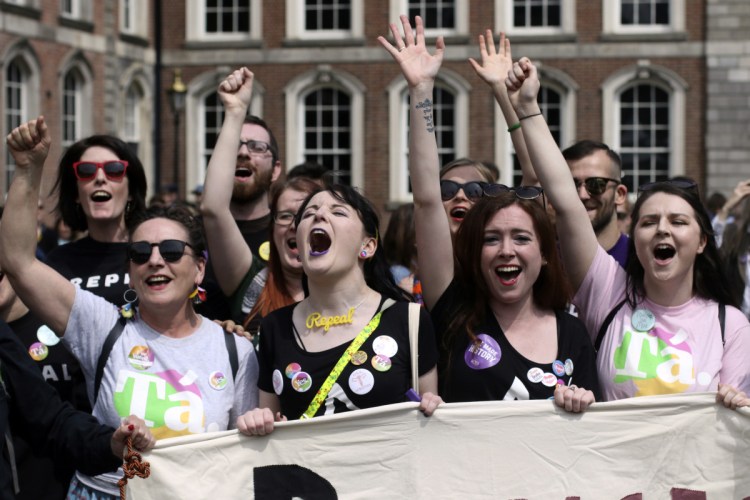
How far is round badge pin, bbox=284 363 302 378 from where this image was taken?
4191mm

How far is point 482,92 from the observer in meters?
26.9

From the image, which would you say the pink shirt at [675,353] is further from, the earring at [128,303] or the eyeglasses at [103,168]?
the eyeglasses at [103,168]

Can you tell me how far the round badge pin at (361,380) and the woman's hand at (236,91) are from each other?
1.55 meters

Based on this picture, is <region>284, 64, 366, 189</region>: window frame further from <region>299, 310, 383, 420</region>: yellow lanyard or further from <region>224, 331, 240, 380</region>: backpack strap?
<region>299, 310, 383, 420</region>: yellow lanyard

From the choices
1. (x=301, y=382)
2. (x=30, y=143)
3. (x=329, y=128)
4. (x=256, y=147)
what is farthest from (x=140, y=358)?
(x=329, y=128)

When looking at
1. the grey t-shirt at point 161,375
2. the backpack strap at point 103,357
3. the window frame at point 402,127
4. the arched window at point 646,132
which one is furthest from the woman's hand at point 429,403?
the arched window at point 646,132

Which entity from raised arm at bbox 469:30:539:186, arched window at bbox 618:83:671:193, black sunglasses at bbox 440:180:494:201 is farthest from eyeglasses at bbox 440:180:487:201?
arched window at bbox 618:83:671:193

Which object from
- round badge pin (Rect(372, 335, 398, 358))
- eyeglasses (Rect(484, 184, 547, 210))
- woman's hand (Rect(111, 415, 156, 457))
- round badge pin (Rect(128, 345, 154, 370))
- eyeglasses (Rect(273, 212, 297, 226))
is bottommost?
woman's hand (Rect(111, 415, 156, 457))

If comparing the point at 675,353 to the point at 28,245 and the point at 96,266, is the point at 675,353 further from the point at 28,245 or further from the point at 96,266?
the point at 96,266

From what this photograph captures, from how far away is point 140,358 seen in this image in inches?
171

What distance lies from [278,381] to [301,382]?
9 cm

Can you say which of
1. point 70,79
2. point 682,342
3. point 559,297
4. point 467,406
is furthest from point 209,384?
point 70,79

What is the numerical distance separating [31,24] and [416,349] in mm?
20669

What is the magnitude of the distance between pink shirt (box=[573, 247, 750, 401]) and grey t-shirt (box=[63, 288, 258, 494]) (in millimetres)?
1364
